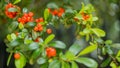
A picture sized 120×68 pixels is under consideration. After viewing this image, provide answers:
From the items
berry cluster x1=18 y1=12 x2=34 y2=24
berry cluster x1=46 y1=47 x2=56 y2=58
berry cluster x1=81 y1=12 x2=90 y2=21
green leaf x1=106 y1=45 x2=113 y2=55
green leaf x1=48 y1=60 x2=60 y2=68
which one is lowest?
green leaf x1=106 y1=45 x2=113 y2=55

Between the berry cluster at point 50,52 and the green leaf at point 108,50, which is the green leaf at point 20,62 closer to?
the berry cluster at point 50,52

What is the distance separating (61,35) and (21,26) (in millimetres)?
1144

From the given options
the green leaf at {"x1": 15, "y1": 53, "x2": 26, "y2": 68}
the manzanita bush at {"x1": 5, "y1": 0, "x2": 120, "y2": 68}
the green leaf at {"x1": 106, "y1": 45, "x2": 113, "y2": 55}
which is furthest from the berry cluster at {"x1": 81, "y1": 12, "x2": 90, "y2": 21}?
the green leaf at {"x1": 15, "y1": 53, "x2": 26, "y2": 68}

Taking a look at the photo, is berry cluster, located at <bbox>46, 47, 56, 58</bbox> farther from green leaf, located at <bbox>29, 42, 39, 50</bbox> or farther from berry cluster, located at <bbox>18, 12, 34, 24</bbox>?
berry cluster, located at <bbox>18, 12, 34, 24</bbox>

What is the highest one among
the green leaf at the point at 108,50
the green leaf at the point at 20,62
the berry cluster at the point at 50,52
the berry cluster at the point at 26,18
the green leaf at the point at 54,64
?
the berry cluster at the point at 26,18

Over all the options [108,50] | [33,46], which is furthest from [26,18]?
[108,50]

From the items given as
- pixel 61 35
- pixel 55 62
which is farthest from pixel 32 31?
pixel 61 35

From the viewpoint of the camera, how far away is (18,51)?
0.87 m

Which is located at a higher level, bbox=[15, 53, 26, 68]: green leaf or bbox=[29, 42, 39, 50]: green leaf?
bbox=[29, 42, 39, 50]: green leaf

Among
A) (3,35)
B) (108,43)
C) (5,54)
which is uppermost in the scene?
(108,43)

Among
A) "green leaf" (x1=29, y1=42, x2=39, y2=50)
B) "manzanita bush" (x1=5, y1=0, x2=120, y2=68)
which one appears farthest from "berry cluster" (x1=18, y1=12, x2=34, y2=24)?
"green leaf" (x1=29, y1=42, x2=39, y2=50)

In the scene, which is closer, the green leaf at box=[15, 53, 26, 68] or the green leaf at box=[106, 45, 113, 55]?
the green leaf at box=[15, 53, 26, 68]

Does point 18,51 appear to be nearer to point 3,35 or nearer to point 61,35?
point 3,35

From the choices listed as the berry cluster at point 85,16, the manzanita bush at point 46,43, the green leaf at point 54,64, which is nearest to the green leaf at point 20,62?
the manzanita bush at point 46,43
